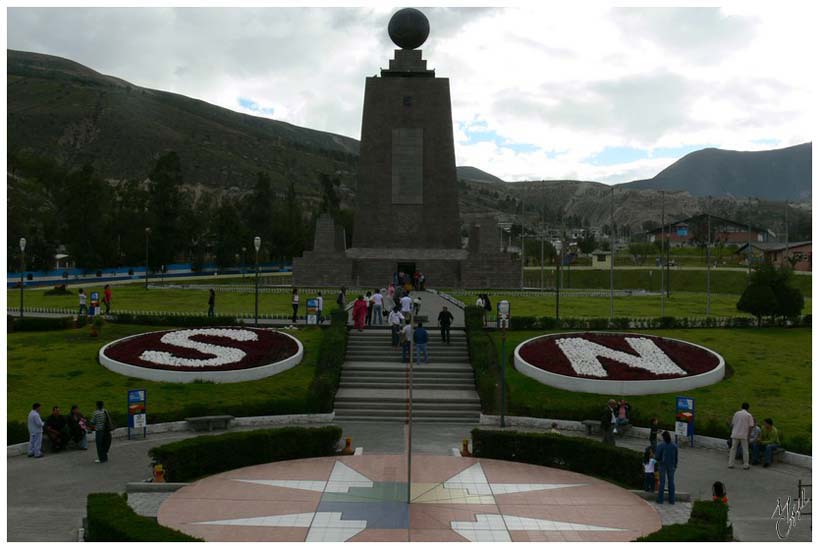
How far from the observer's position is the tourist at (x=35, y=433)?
17891 mm

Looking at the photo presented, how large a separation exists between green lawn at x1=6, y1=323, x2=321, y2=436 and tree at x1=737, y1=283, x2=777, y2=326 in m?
19.6

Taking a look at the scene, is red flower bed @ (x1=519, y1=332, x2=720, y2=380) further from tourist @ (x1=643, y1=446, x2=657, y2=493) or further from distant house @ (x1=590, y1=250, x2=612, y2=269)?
distant house @ (x1=590, y1=250, x2=612, y2=269)

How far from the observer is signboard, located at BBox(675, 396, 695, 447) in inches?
778

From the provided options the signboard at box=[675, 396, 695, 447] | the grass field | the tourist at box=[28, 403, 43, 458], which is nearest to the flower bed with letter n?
the signboard at box=[675, 396, 695, 447]

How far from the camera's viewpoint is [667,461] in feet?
48.8

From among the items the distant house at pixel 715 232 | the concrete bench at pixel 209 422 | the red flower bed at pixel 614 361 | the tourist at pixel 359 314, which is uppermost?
the distant house at pixel 715 232

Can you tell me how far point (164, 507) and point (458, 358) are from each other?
14217 millimetres

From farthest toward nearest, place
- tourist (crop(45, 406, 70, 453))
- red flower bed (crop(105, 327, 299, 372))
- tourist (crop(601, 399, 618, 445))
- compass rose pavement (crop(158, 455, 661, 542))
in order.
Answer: red flower bed (crop(105, 327, 299, 372)) < tourist (crop(45, 406, 70, 453)) < tourist (crop(601, 399, 618, 445)) < compass rose pavement (crop(158, 455, 661, 542))

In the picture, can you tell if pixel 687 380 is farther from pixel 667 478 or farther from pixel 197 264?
pixel 197 264

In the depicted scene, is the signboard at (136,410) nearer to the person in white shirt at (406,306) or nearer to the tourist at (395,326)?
the tourist at (395,326)

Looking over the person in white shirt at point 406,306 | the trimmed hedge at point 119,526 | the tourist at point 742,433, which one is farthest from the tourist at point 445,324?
the trimmed hedge at point 119,526

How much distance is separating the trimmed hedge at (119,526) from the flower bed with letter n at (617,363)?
1544 cm

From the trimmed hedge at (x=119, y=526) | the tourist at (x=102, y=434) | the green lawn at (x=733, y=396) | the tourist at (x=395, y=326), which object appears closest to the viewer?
the trimmed hedge at (x=119, y=526)

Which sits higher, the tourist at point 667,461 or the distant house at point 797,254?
the distant house at point 797,254
